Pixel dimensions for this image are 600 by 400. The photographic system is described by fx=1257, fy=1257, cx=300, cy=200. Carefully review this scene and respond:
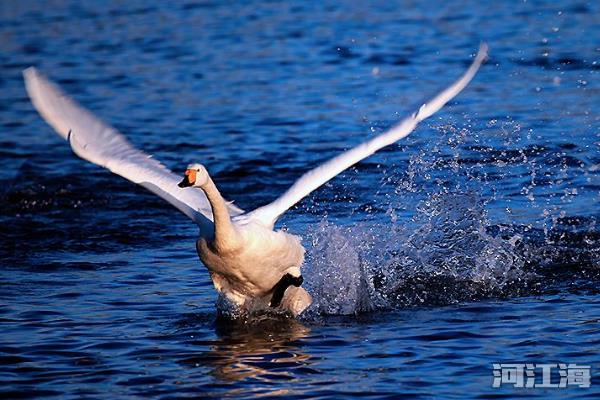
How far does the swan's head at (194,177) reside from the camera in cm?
843

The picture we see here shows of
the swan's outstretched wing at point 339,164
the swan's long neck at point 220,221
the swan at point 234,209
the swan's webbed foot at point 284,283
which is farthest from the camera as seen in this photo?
the swan's webbed foot at point 284,283

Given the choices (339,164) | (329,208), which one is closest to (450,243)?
(339,164)

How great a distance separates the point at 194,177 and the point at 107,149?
1.40 meters

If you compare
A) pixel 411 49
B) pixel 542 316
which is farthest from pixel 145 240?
pixel 411 49

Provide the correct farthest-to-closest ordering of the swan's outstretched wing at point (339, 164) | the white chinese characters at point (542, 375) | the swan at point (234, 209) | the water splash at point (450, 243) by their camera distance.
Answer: the water splash at point (450, 243) < the swan's outstretched wing at point (339, 164) < the swan at point (234, 209) < the white chinese characters at point (542, 375)

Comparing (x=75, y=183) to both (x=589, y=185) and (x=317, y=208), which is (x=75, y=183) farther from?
(x=589, y=185)

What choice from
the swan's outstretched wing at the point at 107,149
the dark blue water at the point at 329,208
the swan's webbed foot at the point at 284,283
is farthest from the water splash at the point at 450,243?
the swan's outstretched wing at the point at 107,149

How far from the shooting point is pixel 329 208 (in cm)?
1262

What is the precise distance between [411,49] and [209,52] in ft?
11.9

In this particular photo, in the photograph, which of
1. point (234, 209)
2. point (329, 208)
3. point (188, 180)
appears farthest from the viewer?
point (329, 208)

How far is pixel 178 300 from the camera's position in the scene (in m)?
9.97

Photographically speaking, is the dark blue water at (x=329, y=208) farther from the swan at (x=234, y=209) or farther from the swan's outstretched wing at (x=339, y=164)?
the swan's outstretched wing at (x=339, y=164)

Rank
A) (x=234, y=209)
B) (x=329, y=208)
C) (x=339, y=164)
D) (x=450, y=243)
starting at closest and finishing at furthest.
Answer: (x=339, y=164), (x=234, y=209), (x=450, y=243), (x=329, y=208)

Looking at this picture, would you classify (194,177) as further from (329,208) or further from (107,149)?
(329,208)
